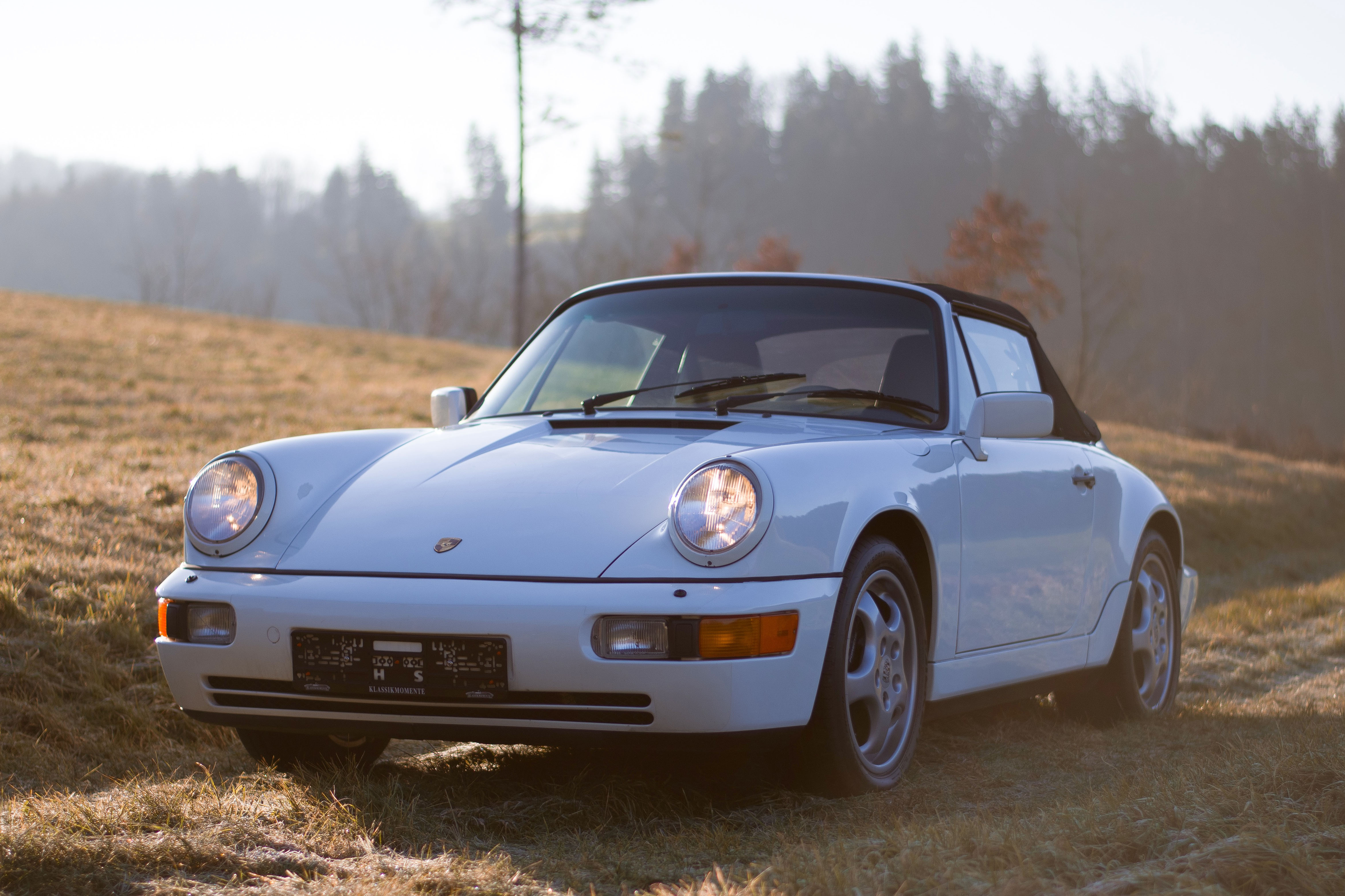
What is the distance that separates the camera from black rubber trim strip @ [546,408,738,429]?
3898 mm

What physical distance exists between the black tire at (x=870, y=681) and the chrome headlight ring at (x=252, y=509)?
160cm

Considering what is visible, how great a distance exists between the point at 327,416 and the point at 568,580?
11.6 metres

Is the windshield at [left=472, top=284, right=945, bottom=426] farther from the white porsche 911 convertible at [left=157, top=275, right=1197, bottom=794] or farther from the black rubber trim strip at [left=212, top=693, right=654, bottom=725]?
the black rubber trim strip at [left=212, top=693, right=654, bottom=725]

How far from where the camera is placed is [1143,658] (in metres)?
5.42

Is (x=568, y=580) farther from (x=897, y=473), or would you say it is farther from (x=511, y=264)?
(x=511, y=264)

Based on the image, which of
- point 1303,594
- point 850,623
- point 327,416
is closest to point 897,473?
point 850,623

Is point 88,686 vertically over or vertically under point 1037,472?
under

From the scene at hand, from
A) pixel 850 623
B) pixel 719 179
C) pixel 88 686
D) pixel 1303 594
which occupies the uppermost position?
pixel 719 179

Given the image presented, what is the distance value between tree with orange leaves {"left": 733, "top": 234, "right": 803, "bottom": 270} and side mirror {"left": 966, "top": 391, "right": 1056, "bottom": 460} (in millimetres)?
36798

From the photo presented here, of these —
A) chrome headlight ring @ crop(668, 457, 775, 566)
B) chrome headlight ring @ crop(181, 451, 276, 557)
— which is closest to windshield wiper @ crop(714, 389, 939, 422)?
chrome headlight ring @ crop(668, 457, 775, 566)

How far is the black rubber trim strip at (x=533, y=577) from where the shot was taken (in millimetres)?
3033

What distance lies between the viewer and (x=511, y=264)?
11531cm

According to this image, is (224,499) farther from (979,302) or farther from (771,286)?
(979,302)

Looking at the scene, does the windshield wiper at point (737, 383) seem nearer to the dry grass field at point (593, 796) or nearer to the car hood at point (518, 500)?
the car hood at point (518, 500)
